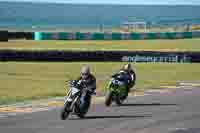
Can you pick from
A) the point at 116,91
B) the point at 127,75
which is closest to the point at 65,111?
the point at 116,91

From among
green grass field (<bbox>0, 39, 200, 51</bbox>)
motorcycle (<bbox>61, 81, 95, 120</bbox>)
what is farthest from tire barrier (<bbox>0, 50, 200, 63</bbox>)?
motorcycle (<bbox>61, 81, 95, 120</bbox>)

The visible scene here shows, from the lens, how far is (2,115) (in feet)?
61.2

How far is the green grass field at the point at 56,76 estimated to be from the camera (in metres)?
26.3

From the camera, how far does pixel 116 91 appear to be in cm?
2194

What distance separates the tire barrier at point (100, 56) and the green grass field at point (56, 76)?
33.0 inches

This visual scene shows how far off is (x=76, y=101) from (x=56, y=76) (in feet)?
56.8

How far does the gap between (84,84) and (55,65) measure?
2482cm

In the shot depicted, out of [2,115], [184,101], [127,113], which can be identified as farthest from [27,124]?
[184,101]

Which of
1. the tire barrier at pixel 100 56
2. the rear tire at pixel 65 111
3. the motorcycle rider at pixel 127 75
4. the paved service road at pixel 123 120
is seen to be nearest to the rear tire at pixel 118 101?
the paved service road at pixel 123 120

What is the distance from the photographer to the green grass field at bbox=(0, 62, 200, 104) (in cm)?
2628

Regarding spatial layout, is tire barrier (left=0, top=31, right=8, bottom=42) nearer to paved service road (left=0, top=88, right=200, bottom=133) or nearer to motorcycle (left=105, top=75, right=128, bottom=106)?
paved service road (left=0, top=88, right=200, bottom=133)

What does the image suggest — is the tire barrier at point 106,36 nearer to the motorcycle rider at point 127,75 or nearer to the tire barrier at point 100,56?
the tire barrier at point 100,56

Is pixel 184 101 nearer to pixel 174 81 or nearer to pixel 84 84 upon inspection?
pixel 84 84

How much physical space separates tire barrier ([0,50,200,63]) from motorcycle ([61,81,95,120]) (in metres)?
25.8
